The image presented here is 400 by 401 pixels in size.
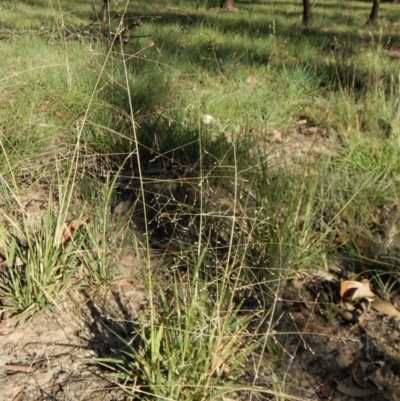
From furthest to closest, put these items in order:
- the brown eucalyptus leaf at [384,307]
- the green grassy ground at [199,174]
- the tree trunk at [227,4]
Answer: the tree trunk at [227,4], the brown eucalyptus leaf at [384,307], the green grassy ground at [199,174]

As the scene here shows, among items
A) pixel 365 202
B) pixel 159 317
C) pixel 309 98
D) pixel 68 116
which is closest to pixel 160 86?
pixel 68 116

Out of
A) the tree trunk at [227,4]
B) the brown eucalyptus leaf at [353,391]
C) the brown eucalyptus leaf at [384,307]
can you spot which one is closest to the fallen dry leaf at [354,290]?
the brown eucalyptus leaf at [384,307]

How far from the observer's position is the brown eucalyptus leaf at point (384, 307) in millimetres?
A: 2488

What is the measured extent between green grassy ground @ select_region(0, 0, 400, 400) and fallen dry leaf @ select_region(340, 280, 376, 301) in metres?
0.12

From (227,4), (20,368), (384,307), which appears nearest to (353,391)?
(384,307)

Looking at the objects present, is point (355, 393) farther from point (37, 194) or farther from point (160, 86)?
point (160, 86)

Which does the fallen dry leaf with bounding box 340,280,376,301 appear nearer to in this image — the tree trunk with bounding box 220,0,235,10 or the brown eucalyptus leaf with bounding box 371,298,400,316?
the brown eucalyptus leaf with bounding box 371,298,400,316

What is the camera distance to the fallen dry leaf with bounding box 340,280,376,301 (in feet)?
8.24

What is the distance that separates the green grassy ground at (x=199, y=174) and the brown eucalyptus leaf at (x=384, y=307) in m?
0.15

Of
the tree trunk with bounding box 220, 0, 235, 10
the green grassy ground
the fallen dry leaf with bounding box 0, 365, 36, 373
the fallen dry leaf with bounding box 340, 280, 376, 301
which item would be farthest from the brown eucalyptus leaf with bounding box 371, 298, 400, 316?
the tree trunk with bounding box 220, 0, 235, 10

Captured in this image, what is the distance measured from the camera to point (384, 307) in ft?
8.20

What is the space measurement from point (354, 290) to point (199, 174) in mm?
836

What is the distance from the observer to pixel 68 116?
149 inches

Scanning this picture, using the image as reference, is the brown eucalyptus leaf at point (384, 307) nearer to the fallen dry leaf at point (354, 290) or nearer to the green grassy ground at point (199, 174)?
the fallen dry leaf at point (354, 290)
